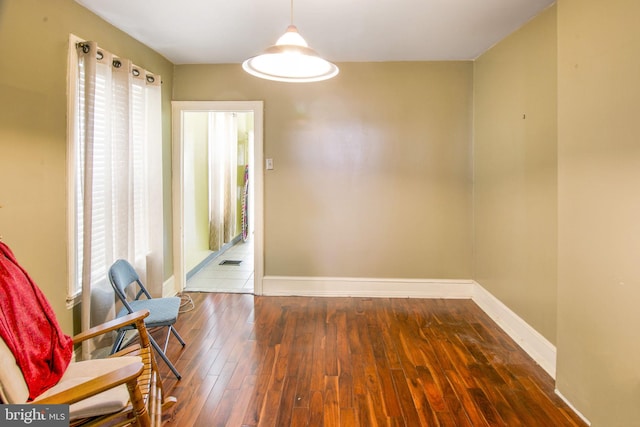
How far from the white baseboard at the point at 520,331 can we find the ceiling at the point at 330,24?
90.8 inches

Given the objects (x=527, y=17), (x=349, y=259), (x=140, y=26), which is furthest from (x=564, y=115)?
(x=140, y=26)

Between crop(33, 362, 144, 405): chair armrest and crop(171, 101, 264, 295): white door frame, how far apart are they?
8.12ft

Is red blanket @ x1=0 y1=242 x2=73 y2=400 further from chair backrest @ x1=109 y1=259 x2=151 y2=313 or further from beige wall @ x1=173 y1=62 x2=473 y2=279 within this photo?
beige wall @ x1=173 y1=62 x2=473 y2=279

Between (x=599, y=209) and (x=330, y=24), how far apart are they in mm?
2182

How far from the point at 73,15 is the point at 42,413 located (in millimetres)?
2318

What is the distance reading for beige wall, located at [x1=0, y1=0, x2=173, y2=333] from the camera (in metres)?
1.91

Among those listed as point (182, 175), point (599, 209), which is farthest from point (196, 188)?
point (599, 209)

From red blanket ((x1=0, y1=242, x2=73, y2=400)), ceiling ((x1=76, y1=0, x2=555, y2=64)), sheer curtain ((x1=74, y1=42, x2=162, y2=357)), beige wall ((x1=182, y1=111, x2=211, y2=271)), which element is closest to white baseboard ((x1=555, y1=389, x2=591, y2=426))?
ceiling ((x1=76, y1=0, x2=555, y2=64))

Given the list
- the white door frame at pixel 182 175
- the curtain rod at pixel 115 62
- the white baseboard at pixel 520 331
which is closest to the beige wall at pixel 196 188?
the white door frame at pixel 182 175

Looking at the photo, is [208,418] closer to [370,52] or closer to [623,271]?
[623,271]

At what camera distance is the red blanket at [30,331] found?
1550 mm

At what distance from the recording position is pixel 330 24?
2.84m

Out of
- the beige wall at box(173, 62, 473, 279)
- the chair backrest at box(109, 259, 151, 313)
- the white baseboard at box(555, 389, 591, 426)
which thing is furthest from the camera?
the beige wall at box(173, 62, 473, 279)

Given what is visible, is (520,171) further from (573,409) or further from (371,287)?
(371,287)
